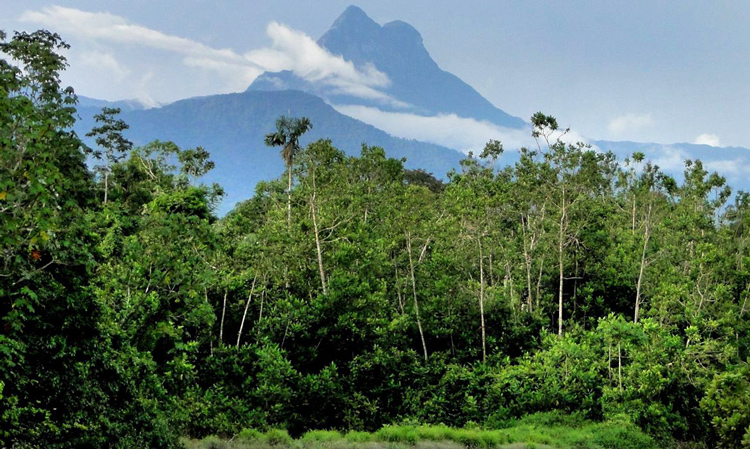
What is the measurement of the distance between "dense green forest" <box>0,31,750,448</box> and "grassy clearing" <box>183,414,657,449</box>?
109 centimetres

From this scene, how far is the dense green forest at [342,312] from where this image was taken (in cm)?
902

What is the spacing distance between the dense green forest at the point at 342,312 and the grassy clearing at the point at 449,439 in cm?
109

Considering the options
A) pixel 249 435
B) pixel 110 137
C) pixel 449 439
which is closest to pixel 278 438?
pixel 249 435

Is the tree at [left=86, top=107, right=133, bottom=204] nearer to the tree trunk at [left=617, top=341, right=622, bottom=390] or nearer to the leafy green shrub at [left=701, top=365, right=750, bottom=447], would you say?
the tree trunk at [left=617, top=341, right=622, bottom=390]

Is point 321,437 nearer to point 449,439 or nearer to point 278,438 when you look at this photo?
point 278,438

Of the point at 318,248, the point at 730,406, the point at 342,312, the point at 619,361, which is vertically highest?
the point at 318,248

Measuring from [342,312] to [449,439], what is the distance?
6747 mm

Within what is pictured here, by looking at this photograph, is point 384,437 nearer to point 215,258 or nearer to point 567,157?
point 215,258

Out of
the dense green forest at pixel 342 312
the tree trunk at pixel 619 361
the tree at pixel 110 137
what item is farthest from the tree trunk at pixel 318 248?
the tree at pixel 110 137

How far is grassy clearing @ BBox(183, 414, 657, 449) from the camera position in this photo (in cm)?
1415

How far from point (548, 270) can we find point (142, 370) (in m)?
21.2

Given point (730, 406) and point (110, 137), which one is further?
point (110, 137)

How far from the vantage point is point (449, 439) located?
52.5ft

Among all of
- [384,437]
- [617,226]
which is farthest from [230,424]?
[617,226]
